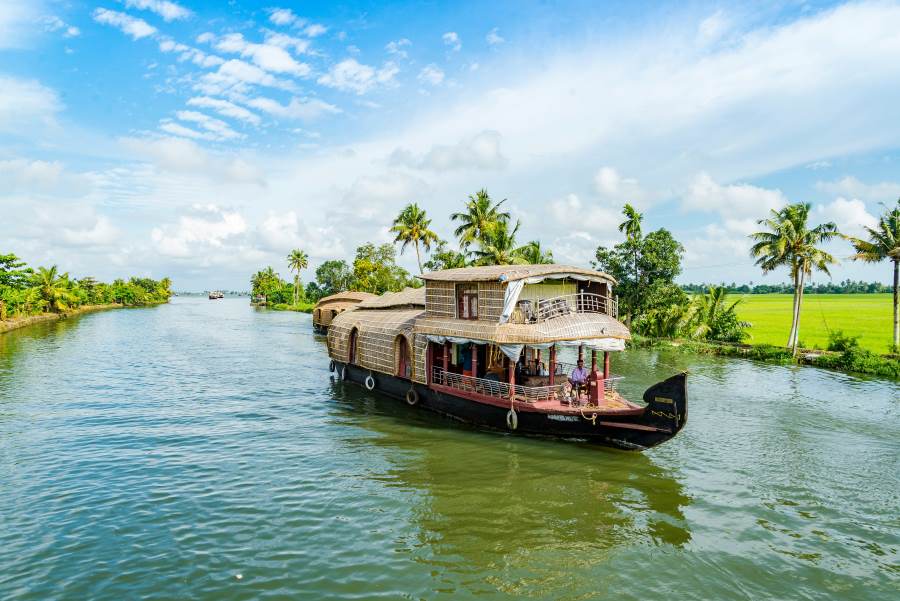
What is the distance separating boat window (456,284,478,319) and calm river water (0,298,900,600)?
3927 mm

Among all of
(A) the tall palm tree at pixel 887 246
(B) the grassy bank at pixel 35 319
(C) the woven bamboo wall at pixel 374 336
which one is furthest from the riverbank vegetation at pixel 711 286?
(B) the grassy bank at pixel 35 319

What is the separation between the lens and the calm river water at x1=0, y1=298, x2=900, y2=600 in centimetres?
875

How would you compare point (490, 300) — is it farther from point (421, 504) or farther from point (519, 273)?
point (421, 504)

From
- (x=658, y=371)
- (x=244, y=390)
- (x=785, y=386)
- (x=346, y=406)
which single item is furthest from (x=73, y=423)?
(x=785, y=386)

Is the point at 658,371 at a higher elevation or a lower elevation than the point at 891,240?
lower

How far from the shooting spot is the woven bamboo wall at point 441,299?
18156 mm

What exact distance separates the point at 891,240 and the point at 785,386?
41.1 feet

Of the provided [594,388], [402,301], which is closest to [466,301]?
[594,388]

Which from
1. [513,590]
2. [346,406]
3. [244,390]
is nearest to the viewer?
[513,590]

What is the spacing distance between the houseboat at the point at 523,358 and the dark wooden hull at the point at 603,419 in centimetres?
3

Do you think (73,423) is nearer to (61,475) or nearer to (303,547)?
(61,475)

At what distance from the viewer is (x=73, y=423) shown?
1736 centimetres

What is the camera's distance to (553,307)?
16.1 m

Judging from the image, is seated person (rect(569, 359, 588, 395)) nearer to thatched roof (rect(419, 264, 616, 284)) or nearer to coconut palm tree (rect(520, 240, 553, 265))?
thatched roof (rect(419, 264, 616, 284))
